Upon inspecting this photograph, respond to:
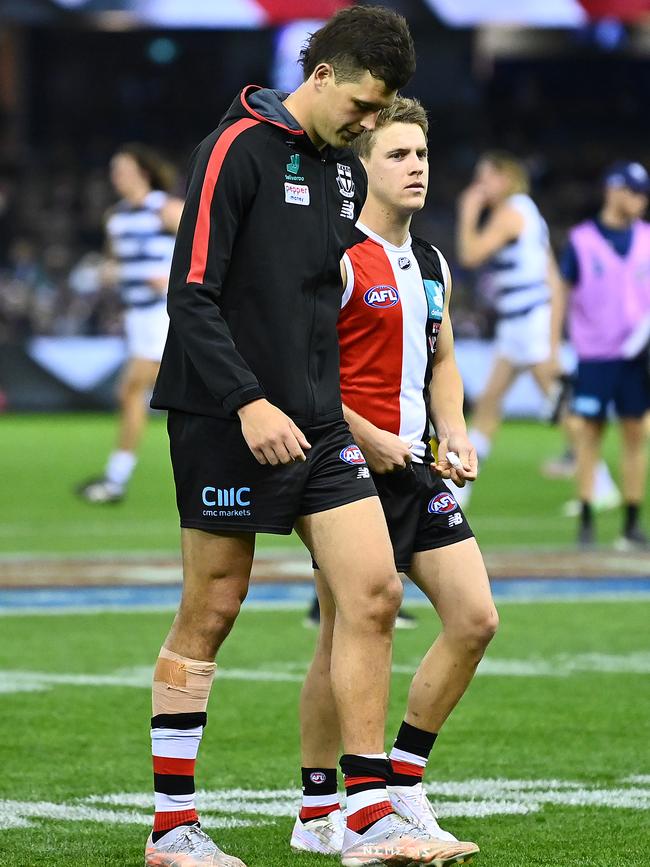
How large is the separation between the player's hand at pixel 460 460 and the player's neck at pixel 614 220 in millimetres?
7009

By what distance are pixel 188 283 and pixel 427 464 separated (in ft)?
3.39

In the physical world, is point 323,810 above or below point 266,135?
below

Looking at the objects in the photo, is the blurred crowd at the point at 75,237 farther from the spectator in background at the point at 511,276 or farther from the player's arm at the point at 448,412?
the player's arm at the point at 448,412

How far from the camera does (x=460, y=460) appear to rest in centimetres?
505

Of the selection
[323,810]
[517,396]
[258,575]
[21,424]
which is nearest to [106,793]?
[323,810]

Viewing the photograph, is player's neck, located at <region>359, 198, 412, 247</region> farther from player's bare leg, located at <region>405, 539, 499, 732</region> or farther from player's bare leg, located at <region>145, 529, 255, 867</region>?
player's bare leg, located at <region>145, 529, 255, 867</region>

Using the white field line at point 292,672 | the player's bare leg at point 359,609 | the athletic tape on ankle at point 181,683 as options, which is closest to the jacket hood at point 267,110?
the player's bare leg at point 359,609

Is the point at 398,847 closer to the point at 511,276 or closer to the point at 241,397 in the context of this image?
the point at 241,397

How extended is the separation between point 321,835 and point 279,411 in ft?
3.84

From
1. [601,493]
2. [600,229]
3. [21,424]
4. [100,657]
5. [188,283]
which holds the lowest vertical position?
[21,424]

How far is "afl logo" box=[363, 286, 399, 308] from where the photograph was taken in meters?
5.06

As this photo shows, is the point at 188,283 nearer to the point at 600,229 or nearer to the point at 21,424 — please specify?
the point at 600,229

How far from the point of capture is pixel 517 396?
2481 centimetres

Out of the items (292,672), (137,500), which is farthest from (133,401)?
(292,672)
